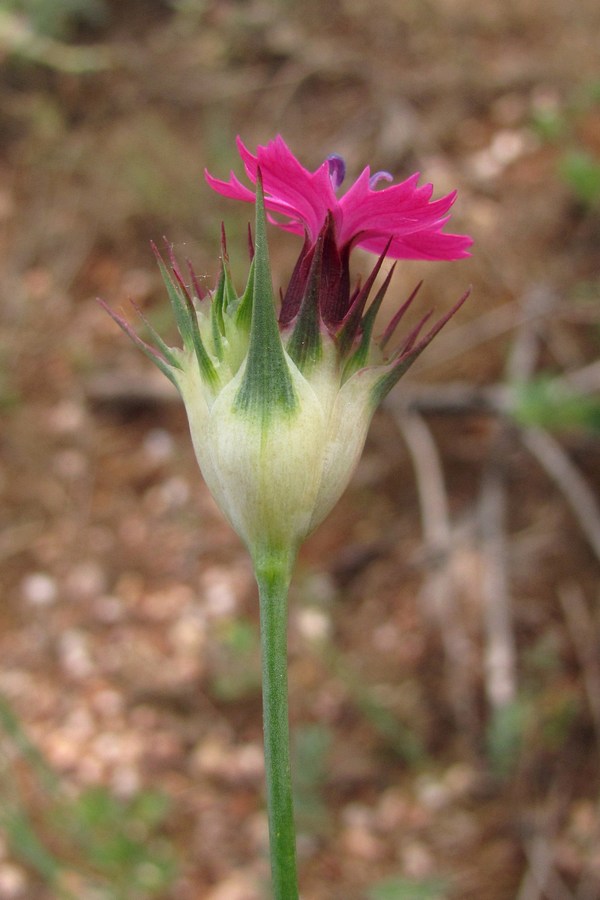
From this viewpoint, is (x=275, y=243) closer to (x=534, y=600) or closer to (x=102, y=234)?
(x=102, y=234)

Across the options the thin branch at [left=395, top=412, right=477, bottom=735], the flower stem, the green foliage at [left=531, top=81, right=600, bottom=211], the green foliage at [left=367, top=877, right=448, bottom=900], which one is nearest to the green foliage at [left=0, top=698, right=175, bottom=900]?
the green foliage at [left=367, top=877, right=448, bottom=900]

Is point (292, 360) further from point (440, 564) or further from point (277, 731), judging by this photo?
point (440, 564)

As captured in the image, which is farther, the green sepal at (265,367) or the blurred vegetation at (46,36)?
the blurred vegetation at (46,36)

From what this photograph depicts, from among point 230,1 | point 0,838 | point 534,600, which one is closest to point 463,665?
point 534,600

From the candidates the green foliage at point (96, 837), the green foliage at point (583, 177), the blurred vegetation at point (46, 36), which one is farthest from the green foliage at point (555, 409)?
the blurred vegetation at point (46, 36)

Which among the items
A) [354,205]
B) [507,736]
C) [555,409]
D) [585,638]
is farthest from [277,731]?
[585,638]

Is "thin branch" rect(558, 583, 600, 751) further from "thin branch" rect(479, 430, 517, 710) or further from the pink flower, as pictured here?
the pink flower

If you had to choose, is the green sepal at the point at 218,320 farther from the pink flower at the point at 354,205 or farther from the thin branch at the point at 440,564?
the thin branch at the point at 440,564
